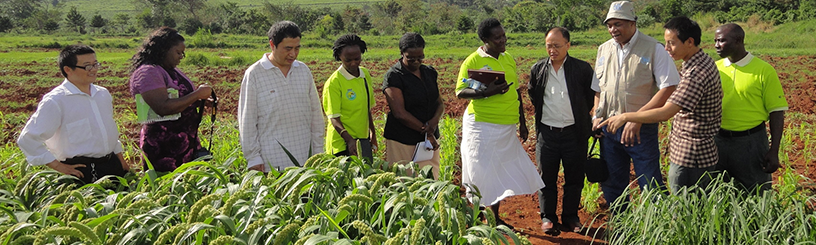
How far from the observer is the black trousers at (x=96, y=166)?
3.30 m

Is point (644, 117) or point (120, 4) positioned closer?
point (644, 117)

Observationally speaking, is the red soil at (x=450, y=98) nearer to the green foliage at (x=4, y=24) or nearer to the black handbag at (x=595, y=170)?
the black handbag at (x=595, y=170)

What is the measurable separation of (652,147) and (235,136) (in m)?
3.92

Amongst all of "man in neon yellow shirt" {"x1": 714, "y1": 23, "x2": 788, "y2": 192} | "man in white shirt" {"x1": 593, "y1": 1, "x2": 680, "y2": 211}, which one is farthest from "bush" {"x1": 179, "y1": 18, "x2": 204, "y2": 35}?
"man in neon yellow shirt" {"x1": 714, "y1": 23, "x2": 788, "y2": 192}

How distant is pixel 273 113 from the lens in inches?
Result: 141

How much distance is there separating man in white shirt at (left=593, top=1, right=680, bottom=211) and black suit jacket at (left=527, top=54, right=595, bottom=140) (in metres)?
0.14

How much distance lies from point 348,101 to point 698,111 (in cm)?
203

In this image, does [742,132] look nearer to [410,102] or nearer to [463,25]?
[410,102]

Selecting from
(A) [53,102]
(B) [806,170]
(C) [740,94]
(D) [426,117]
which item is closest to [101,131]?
(A) [53,102]

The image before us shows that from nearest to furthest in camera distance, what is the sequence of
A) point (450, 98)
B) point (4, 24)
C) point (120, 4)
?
point (450, 98), point (4, 24), point (120, 4)

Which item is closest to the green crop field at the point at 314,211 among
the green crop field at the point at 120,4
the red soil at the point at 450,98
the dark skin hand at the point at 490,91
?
the red soil at the point at 450,98

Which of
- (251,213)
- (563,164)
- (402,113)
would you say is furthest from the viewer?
(563,164)

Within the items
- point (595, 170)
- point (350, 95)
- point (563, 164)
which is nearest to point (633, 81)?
point (595, 170)

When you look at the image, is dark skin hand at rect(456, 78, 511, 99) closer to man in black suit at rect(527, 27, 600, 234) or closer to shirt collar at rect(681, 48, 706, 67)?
man in black suit at rect(527, 27, 600, 234)
